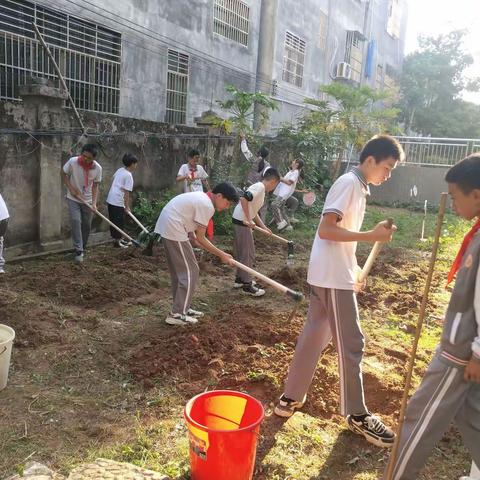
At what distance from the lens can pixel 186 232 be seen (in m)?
4.95

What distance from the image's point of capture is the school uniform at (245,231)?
6.32m

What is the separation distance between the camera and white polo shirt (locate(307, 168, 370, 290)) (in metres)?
2.98

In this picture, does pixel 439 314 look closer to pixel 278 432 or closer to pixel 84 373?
pixel 278 432

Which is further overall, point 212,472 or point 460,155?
point 460,155

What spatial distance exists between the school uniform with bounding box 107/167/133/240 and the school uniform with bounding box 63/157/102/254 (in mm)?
747

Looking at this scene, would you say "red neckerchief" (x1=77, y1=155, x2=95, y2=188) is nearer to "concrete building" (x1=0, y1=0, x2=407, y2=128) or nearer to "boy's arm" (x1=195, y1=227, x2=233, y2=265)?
"concrete building" (x1=0, y1=0, x2=407, y2=128)

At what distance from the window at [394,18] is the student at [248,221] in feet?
81.3

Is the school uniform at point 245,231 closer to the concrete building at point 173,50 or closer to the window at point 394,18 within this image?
the concrete building at point 173,50

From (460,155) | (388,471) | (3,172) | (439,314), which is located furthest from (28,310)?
(460,155)

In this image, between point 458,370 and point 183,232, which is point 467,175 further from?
point 183,232

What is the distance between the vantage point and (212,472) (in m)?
2.40

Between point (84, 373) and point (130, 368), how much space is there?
0.38 m

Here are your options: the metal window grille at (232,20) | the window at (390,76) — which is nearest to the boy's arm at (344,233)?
the metal window grille at (232,20)

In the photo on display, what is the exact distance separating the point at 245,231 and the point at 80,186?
8.64 feet
